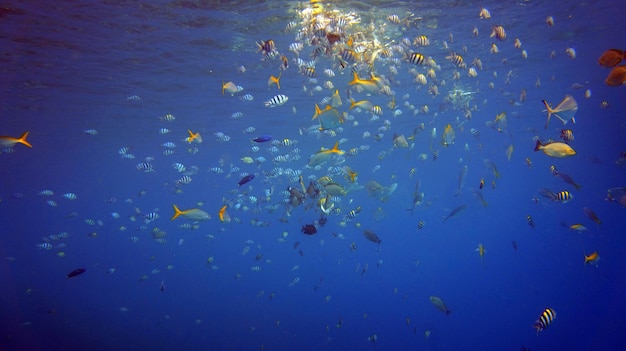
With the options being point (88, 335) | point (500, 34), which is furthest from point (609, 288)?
point (88, 335)

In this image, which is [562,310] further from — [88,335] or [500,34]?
[88,335]

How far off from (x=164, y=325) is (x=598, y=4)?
108ft

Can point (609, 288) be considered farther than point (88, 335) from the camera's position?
Yes

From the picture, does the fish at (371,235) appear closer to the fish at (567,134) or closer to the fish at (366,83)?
the fish at (366,83)

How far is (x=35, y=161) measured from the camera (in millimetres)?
37562

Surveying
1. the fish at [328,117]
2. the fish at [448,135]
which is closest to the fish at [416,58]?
the fish at [448,135]

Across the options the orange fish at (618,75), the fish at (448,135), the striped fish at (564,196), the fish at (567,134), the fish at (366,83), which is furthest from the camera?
the fish at (448,135)

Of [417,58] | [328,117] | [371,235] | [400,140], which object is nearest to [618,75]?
[417,58]

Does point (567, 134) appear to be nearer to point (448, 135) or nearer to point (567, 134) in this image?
point (567, 134)

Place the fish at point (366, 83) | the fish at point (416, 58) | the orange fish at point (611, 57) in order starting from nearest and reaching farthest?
the orange fish at point (611, 57) → the fish at point (366, 83) → the fish at point (416, 58)

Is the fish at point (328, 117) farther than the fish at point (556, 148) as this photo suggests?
Yes

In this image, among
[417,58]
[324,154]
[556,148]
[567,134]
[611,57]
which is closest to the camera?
[611,57]

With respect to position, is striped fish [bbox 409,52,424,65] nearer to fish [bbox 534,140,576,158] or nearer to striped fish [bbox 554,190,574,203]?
fish [bbox 534,140,576,158]

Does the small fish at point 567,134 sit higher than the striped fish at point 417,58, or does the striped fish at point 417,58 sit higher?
the striped fish at point 417,58
